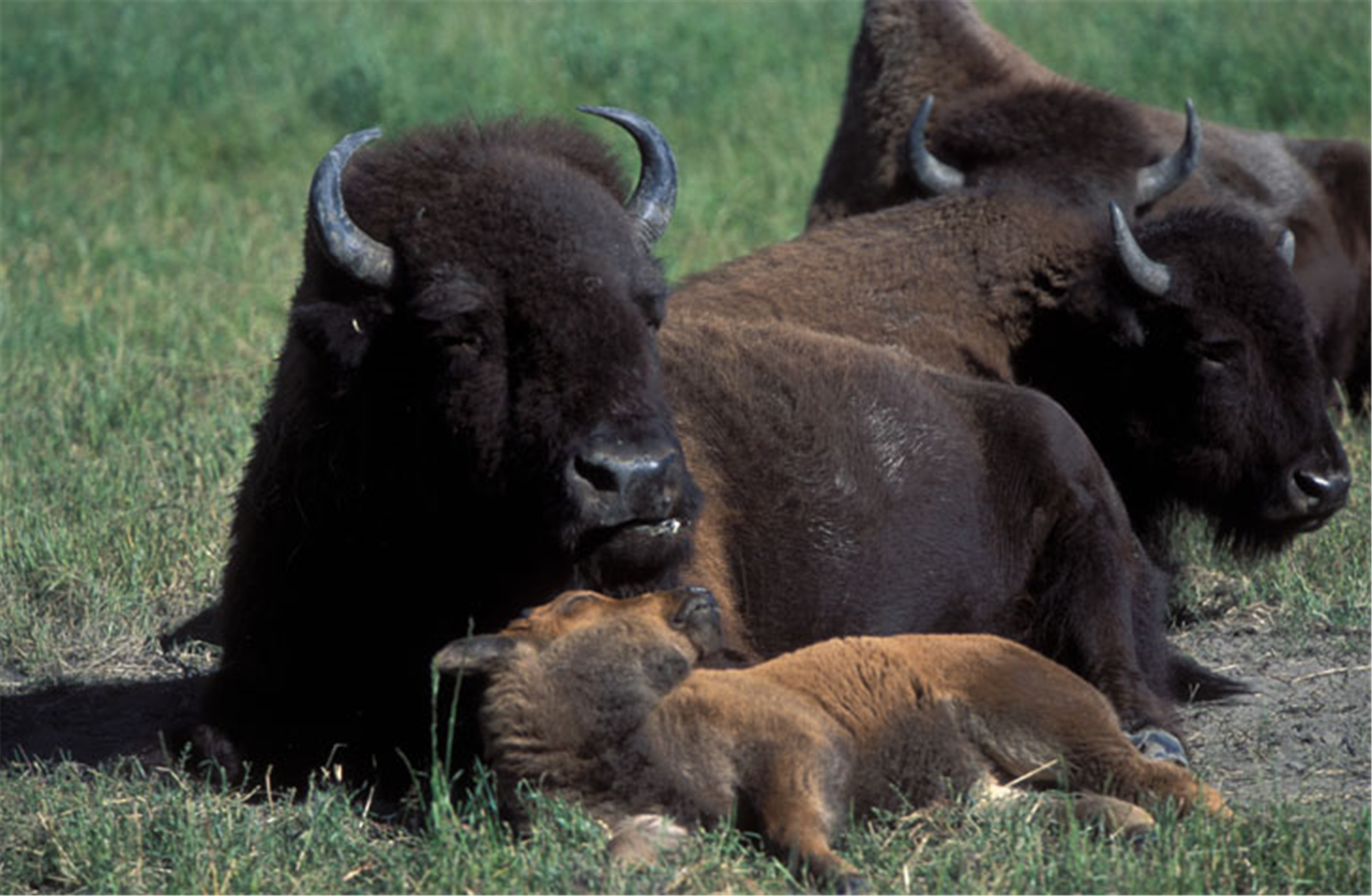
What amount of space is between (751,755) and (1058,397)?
3149 mm

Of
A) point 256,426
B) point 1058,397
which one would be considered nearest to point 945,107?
point 1058,397

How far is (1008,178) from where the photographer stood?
7.79 m

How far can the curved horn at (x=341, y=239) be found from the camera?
15.2ft

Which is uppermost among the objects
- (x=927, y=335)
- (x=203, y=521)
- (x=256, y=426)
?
(x=256, y=426)

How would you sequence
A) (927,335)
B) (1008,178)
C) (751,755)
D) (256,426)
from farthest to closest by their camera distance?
(1008,178), (927,335), (256,426), (751,755)

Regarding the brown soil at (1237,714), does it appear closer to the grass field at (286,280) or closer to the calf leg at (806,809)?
the grass field at (286,280)

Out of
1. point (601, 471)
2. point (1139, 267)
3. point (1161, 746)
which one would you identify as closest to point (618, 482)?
point (601, 471)

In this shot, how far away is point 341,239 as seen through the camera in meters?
4.63

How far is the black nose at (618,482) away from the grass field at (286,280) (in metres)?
0.69

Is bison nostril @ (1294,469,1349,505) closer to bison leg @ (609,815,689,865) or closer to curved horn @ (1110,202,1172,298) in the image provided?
curved horn @ (1110,202,1172,298)

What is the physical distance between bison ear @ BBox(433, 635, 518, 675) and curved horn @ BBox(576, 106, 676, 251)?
1.36 metres

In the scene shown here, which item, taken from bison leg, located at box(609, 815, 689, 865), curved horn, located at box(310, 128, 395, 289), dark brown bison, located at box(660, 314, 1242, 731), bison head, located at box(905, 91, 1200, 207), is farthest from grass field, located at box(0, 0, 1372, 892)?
bison head, located at box(905, 91, 1200, 207)

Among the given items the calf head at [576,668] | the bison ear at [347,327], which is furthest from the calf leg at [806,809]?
the bison ear at [347,327]

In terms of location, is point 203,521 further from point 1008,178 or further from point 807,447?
point 1008,178
